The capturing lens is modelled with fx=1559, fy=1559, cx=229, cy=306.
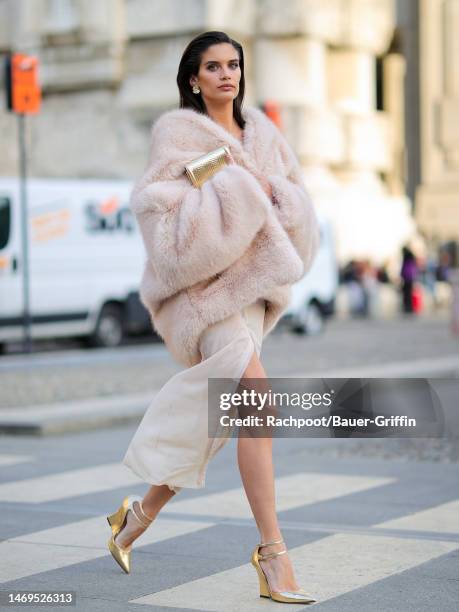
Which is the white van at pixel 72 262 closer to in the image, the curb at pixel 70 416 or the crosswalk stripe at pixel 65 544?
the curb at pixel 70 416

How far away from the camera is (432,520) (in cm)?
680

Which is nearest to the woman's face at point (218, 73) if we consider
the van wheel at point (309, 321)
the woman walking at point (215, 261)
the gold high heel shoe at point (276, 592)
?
the woman walking at point (215, 261)

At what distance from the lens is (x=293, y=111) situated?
30906 millimetres

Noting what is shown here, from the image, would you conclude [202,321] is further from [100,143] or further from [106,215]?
[100,143]

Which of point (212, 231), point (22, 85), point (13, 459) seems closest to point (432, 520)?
point (212, 231)

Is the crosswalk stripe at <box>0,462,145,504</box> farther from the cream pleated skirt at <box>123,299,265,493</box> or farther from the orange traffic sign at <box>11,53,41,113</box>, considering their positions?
the orange traffic sign at <box>11,53,41,113</box>

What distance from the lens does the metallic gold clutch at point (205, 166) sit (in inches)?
201

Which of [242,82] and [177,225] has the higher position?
[242,82]

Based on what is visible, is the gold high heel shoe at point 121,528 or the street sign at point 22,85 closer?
the gold high heel shoe at point 121,528

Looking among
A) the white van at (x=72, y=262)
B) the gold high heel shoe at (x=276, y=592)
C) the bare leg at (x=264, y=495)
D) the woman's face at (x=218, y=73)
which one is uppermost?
the woman's face at (x=218, y=73)

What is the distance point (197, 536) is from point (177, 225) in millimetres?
1791

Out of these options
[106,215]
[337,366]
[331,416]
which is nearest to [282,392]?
[331,416]

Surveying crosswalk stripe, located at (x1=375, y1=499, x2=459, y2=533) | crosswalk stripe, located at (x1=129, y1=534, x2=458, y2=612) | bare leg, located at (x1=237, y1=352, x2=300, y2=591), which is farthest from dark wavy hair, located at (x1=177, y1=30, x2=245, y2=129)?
crosswalk stripe, located at (x1=375, y1=499, x2=459, y2=533)

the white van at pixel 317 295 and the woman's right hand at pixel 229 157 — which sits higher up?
the woman's right hand at pixel 229 157
